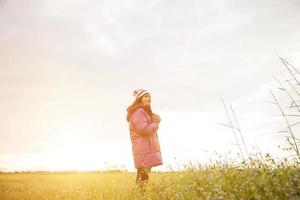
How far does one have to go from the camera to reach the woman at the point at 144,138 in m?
9.35

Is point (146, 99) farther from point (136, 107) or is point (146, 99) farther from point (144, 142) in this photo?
point (144, 142)

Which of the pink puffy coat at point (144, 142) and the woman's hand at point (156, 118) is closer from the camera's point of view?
the pink puffy coat at point (144, 142)

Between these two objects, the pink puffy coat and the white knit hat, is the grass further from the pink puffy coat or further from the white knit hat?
the white knit hat

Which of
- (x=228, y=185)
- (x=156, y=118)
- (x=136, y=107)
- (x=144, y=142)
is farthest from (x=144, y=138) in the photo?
(x=228, y=185)

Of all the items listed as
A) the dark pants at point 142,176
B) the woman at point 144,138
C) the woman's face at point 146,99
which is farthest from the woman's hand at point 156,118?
the dark pants at point 142,176

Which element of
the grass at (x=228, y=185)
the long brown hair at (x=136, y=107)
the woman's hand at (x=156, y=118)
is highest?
the long brown hair at (x=136, y=107)

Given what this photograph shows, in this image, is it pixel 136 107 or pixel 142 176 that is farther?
pixel 136 107

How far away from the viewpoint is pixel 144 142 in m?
9.46

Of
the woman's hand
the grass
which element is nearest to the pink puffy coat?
the woman's hand

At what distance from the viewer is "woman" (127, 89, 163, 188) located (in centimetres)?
935

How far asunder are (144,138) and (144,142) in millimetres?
101

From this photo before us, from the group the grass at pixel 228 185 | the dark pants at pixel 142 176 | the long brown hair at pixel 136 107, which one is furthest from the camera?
the long brown hair at pixel 136 107

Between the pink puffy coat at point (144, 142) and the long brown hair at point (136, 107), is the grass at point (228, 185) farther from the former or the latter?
the long brown hair at point (136, 107)

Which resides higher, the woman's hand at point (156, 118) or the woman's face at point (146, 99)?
the woman's face at point (146, 99)
